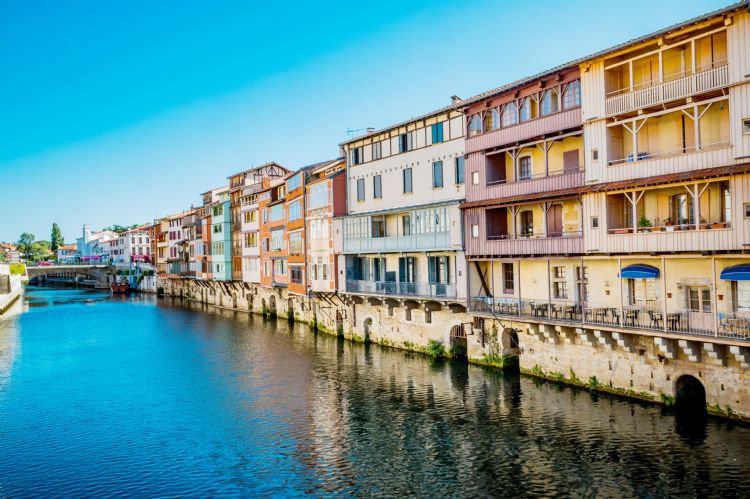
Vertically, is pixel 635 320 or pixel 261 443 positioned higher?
pixel 635 320

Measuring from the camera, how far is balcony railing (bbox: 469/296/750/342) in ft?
79.7

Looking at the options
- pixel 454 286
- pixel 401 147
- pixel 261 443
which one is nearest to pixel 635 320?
pixel 454 286

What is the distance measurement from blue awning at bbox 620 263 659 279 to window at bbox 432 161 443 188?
15.8 meters

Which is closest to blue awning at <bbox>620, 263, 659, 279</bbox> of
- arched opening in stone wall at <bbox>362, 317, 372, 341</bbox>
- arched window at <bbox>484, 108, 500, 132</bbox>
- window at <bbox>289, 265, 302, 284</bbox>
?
arched window at <bbox>484, 108, 500, 132</bbox>

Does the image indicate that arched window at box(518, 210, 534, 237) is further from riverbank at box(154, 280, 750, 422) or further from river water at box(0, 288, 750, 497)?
river water at box(0, 288, 750, 497)

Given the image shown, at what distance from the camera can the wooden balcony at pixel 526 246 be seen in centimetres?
3169

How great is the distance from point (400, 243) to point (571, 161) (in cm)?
1495

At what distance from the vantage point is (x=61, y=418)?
30.9 m

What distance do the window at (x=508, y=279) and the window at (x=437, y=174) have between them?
315 inches

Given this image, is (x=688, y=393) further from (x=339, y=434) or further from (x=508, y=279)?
(x=339, y=434)

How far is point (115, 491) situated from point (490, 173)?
26.8 metres

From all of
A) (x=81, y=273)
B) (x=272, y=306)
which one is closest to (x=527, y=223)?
(x=272, y=306)

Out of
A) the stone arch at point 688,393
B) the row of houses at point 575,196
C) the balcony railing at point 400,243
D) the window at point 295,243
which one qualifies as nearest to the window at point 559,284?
the row of houses at point 575,196

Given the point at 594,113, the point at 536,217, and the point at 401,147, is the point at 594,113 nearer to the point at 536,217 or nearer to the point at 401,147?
the point at 536,217
